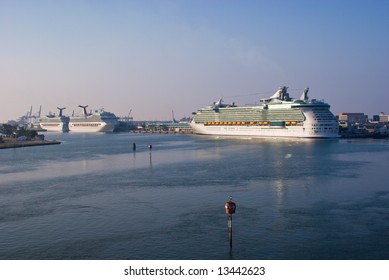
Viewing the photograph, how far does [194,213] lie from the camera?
36.4 ft

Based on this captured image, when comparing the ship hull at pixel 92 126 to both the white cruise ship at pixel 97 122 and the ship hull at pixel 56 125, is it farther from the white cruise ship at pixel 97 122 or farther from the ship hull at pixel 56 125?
the ship hull at pixel 56 125

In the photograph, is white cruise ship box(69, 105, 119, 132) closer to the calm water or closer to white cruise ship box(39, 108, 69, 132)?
white cruise ship box(39, 108, 69, 132)

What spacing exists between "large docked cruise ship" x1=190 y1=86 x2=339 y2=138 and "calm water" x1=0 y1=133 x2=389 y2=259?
947 inches

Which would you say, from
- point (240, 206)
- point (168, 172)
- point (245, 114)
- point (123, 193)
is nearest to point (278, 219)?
point (240, 206)

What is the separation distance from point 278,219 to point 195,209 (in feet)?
7.69

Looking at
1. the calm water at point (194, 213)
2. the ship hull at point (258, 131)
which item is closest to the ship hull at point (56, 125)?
the ship hull at point (258, 131)

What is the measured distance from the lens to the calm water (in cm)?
819

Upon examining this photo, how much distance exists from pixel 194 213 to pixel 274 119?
38.6m

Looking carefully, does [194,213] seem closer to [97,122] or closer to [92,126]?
[97,122]

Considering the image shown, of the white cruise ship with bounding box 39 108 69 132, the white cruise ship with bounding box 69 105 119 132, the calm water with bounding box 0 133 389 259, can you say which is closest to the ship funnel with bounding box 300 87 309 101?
the calm water with bounding box 0 133 389 259

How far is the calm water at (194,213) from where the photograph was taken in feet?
26.9

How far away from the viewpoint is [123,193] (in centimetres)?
1417

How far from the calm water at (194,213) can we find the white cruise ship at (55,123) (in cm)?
7351

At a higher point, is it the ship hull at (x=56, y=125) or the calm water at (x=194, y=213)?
the ship hull at (x=56, y=125)
